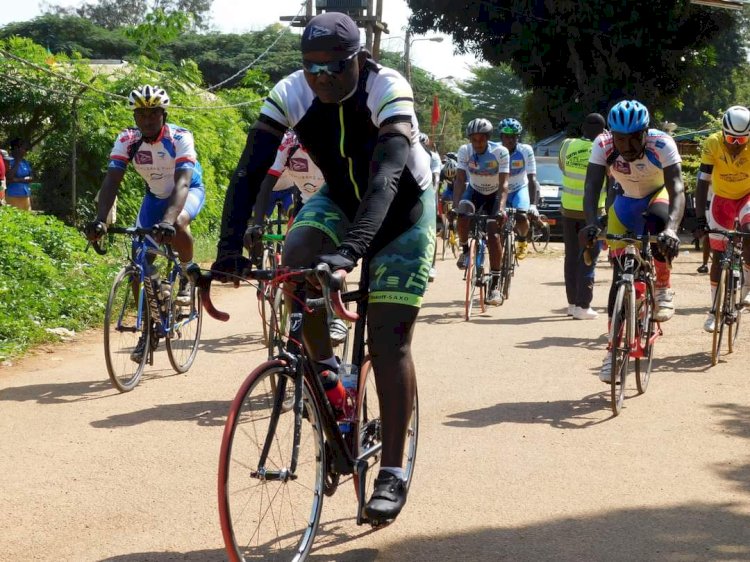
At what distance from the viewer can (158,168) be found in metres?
8.77

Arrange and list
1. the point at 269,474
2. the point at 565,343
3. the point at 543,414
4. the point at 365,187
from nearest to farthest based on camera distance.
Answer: the point at 269,474 < the point at 365,187 < the point at 543,414 < the point at 565,343

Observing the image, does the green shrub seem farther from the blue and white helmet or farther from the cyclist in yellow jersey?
the cyclist in yellow jersey

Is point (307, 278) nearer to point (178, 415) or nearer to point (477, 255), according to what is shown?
point (178, 415)

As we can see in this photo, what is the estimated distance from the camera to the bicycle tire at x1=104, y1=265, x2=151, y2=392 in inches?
307

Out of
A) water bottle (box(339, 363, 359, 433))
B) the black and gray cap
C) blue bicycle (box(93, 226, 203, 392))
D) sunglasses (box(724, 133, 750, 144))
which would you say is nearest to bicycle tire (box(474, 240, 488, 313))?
sunglasses (box(724, 133, 750, 144))

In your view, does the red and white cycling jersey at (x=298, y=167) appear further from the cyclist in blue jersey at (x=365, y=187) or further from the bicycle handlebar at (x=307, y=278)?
the bicycle handlebar at (x=307, y=278)

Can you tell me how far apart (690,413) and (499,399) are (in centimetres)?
127

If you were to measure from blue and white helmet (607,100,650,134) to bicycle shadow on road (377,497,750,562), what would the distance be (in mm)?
3377

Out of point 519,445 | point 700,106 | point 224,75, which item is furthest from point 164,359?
point 700,106

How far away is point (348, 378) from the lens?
4629mm

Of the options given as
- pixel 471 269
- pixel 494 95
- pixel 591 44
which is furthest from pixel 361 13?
pixel 494 95

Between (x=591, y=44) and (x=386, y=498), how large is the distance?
35605 millimetres

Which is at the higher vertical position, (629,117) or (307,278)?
(629,117)

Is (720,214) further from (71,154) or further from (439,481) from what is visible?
(71,154)
